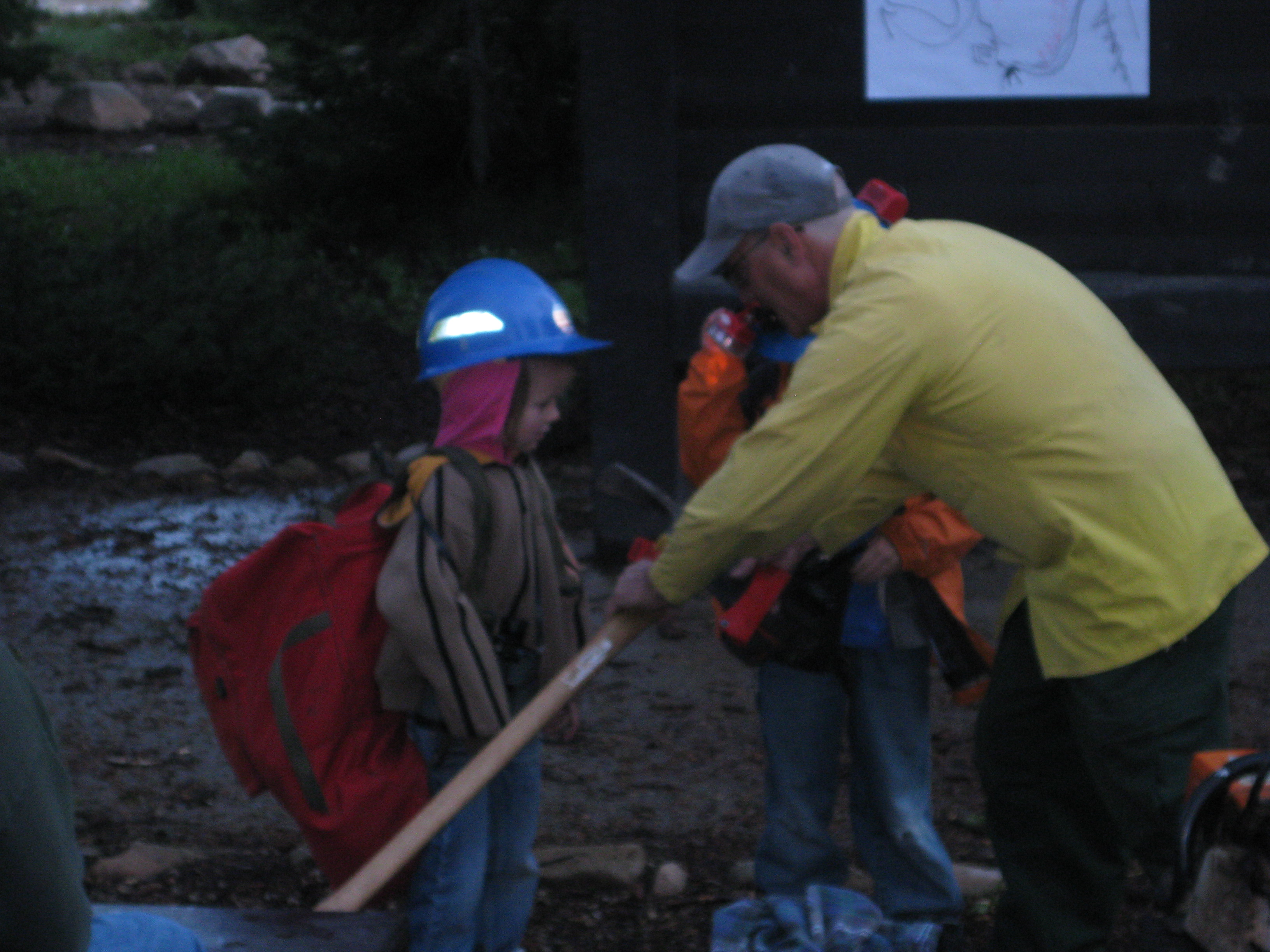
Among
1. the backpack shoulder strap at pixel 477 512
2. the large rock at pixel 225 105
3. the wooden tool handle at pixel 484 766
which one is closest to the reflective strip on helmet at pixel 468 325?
the backpack shoulder strap at pixel 477 512

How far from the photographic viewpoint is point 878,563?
3.12 metres

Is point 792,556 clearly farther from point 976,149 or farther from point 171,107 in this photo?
point 171,107

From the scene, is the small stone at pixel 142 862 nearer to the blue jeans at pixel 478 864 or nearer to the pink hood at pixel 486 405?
the blue jeans at pixel 478 864

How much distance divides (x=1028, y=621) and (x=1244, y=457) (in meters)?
5.52

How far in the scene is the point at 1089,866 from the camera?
10.0ft

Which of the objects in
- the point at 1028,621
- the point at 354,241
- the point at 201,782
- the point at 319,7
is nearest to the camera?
the point at 1028,621

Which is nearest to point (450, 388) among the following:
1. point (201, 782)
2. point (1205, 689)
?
point (1205, 689)

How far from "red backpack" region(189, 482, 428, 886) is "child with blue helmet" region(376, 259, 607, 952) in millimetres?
76

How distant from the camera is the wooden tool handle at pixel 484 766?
112 inches

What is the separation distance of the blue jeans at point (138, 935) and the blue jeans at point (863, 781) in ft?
4.61

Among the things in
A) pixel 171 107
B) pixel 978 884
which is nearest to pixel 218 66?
pixel 171 107

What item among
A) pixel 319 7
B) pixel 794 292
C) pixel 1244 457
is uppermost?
pixel 319 7

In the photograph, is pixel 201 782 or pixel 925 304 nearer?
pixel 925 304

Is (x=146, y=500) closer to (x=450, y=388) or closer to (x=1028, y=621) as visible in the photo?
(x=450, y=388)
